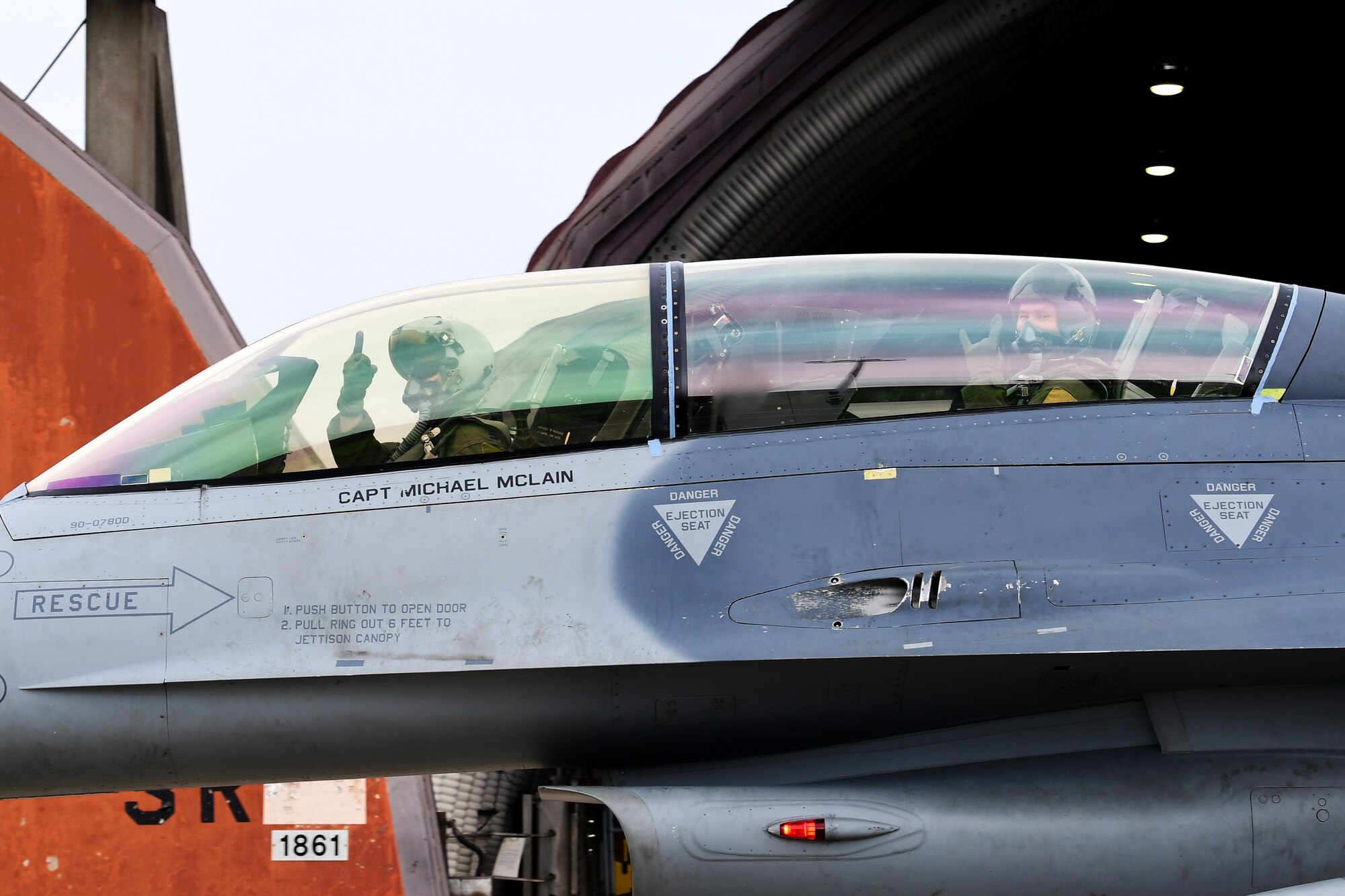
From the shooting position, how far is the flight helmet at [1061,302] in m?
5.38

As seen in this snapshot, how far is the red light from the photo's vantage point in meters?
4.85

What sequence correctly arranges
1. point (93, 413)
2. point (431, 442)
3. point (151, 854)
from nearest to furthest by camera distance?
point (431, 442), point (151, 854), point (93, 413)

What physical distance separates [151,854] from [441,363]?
559cm

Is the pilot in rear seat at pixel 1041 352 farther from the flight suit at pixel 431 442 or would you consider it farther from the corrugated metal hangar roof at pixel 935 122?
the corrugated metal hangar roof at pixel 935 122

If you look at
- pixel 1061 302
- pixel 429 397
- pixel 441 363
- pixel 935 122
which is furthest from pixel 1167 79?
pixel 429 397

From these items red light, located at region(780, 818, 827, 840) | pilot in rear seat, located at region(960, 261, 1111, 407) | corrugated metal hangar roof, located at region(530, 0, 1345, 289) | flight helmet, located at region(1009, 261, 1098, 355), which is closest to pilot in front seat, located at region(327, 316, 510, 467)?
red light, located at region(780, 818, 827, 840)

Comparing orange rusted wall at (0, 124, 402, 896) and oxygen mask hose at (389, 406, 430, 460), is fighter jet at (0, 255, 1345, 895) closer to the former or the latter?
oxygen mask hose at (389, 406, 430, 460)

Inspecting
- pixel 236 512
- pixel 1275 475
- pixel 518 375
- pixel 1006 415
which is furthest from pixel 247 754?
pixel 1275 475

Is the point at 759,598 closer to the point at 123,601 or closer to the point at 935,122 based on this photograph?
the point at 123,601

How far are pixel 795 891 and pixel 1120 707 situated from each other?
1466 mm

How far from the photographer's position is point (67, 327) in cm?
981

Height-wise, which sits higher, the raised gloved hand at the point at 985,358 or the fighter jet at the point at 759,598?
the raised gloved hand at the point at 985,358

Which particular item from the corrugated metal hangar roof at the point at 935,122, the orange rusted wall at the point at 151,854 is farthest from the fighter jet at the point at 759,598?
the corrugated metal hangar roof at the point at 935,122

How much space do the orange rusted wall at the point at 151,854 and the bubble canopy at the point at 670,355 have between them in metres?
4.63
